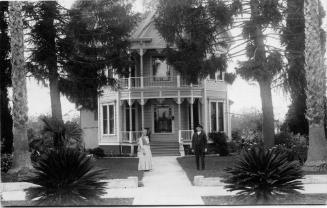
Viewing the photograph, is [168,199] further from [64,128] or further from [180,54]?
[180,54]

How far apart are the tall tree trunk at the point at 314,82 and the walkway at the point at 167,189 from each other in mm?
4358

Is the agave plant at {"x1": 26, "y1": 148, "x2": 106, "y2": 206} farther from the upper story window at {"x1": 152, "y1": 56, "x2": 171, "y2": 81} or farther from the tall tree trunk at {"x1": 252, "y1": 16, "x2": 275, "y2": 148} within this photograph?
the upper story window at {"x1": 152, "y1": 56, "x2": 171, "y2": 81}

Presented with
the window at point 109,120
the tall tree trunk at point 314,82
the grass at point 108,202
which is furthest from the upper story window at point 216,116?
the grass at point 108,202

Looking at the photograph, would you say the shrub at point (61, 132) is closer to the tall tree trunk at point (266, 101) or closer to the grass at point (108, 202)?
the grass at point (108, 202)

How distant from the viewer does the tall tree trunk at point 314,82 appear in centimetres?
1630

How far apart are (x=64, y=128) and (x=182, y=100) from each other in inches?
439

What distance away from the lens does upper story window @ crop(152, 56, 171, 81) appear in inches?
1179

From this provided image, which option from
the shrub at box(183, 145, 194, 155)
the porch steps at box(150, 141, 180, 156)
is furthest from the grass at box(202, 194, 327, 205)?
the shrub at box(183, 145, 194, 155)

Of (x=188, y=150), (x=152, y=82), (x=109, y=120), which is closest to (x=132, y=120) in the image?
(x=109, y=120)

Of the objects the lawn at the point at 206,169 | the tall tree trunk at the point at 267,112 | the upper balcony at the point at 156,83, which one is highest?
the upper balcony at the point at 156,83

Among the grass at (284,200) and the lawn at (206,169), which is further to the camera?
the lawn at (206,169)

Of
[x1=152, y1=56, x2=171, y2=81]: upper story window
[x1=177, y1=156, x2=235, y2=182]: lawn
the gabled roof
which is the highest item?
the gabled roof

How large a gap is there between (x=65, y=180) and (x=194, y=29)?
1181cm

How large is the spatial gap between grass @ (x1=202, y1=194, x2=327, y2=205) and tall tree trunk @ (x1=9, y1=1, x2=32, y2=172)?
23.2 feet
